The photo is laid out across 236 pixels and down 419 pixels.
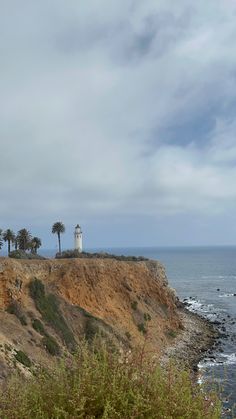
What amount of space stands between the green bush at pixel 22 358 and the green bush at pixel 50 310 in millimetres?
10471

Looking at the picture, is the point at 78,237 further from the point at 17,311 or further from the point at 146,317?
the point at 17,311

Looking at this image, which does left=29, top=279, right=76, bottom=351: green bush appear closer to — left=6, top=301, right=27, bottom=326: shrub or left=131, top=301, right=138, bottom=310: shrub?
left=6, top=301, right=27, bottom=326: shrub

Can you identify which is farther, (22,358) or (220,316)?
(220,316)

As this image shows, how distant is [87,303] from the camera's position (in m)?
58.1

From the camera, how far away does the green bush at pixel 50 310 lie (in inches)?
1897

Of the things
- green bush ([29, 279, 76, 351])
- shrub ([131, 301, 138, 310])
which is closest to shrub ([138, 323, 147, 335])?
shrub ([131, 301, 138, 310])

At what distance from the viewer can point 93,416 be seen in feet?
30.9

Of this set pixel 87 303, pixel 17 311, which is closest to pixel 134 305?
pixel 87 303

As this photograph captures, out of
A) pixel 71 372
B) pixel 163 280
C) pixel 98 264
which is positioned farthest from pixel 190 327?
pixel 71 372

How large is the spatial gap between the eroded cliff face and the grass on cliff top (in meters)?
23.5

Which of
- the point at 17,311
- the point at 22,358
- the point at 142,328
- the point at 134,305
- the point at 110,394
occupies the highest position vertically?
the point at 110,394

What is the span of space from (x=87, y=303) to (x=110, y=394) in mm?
49026

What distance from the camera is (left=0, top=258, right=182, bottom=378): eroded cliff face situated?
43.3 metres

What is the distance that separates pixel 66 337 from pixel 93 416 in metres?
40.0
